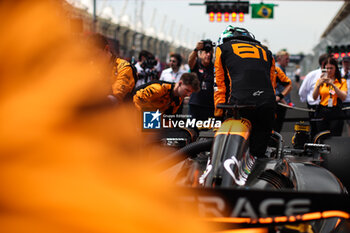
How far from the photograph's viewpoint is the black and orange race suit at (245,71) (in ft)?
12.1

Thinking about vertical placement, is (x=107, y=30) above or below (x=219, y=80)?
above

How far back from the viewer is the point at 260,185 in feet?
10.6

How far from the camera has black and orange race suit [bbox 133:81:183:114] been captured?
552cm

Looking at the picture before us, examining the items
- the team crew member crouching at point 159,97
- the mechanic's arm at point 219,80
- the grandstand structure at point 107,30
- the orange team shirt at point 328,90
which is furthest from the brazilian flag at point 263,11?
the mechanic's arm at point 219,80

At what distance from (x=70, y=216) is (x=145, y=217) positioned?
0.26 metres

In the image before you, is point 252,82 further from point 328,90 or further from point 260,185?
point 328,90

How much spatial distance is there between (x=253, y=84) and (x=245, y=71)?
0.39ft

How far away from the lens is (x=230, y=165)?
116 inches

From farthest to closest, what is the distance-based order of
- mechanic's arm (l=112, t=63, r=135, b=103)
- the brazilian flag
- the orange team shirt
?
the brazilian flag
the orange team shirt
mechanic's arm (l=112, t=63, r=135, b=103)

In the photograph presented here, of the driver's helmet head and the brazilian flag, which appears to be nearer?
the driver's helmet head

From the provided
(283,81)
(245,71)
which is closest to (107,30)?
(283,81)

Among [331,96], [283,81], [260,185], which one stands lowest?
[260,185]

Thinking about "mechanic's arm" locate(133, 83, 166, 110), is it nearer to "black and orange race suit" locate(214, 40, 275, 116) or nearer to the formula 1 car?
the formula 1 car

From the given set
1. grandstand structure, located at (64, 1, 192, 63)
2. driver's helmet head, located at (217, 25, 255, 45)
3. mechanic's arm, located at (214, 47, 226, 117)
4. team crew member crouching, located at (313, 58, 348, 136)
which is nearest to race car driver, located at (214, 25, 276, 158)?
mechanic's arm, located at (214, 47, 226, 117)
